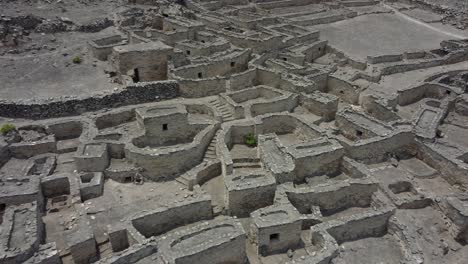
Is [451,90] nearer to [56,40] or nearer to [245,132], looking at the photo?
[245,132]

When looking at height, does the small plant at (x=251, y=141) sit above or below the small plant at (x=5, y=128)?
below

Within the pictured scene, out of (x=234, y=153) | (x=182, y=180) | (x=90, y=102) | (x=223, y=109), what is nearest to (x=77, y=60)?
(x=90, y=102)

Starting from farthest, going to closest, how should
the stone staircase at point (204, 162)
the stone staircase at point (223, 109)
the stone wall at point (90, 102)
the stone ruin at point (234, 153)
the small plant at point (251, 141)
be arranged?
1. the stone staircase at point (223, 109)
2. the small plant at point (251, 141)
3. the stone wall at point (90, 102)
4. the stone staircase at point (204, 162)
5. the stone ruin at point (234, 153)

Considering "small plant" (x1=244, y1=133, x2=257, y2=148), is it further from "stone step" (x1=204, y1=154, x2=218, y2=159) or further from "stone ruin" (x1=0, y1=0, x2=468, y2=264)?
"stone step" (x1=204, y1=154, x2=218, y2=159)

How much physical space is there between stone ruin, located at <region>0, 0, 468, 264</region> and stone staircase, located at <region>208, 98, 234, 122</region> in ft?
0.43

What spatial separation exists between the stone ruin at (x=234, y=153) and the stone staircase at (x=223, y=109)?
5.1 inches

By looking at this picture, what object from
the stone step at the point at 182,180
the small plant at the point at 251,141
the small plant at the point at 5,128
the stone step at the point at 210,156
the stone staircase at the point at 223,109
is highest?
the small plant at the point at 5,128

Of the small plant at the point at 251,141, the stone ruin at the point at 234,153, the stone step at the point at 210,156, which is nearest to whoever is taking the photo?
the stone ruin at the point at 234,153

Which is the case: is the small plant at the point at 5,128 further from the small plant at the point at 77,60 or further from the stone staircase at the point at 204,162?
the stone staircase at the point at 204,162

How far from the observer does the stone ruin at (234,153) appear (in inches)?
617

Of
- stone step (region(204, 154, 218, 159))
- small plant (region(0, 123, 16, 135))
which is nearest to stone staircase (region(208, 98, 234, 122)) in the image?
stone step (region(204, 154, 218, 159))

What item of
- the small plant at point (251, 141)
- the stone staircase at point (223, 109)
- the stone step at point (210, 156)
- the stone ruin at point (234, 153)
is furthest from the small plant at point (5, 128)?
the small plant at point (251, 141)

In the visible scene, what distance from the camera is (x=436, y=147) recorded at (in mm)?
21109

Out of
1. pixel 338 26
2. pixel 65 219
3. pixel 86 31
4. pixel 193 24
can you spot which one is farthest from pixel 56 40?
pixel 338 26
